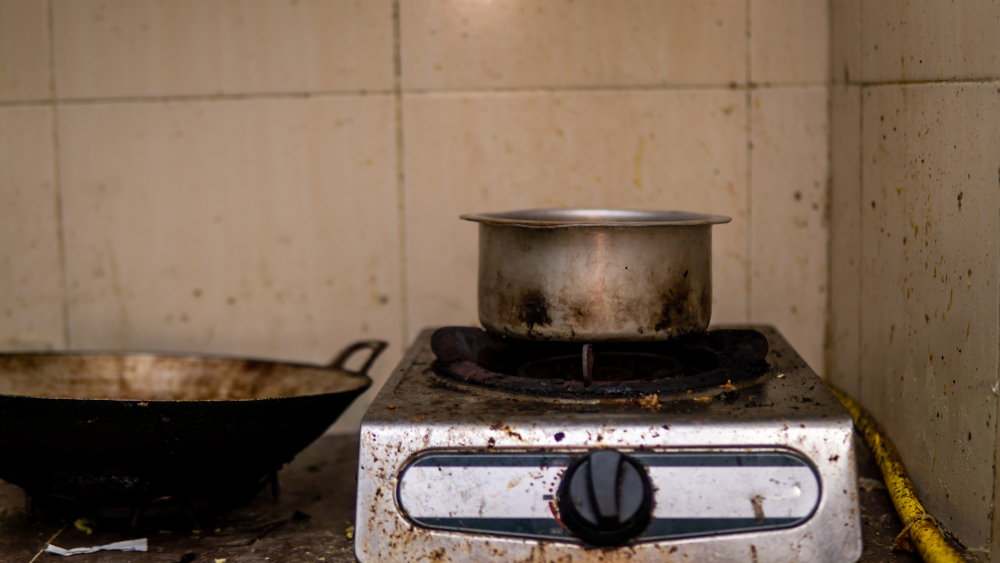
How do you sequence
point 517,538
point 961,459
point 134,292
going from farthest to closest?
point 134,292, point 961,459, point 517,538

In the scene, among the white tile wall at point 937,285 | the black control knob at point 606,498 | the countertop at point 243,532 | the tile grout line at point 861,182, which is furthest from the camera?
the tile grout line at point 861,182

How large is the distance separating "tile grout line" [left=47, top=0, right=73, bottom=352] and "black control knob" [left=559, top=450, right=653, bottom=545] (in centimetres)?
108

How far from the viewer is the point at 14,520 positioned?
1.01m

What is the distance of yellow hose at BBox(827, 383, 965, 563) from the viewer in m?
0.81

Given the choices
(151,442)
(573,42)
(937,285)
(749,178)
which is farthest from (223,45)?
(937,285)

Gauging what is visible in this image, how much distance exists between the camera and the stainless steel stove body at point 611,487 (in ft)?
2.32

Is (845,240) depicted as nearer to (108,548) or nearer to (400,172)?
(400,172)

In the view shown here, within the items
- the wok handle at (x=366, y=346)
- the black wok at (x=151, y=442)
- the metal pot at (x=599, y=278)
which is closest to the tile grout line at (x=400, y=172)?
the wok handle at (x=366, y=346)

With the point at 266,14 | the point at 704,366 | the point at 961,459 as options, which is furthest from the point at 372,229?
the point at 961,459

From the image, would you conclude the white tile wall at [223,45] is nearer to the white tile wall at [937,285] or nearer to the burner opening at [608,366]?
the burner opening at [608,366]

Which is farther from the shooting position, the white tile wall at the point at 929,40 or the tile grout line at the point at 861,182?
the tile grout line at the point at 861,182

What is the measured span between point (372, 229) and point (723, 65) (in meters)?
0.65

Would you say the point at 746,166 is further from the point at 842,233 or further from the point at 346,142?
the point at 346,142

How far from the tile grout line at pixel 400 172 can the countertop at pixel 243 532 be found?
0.35m
